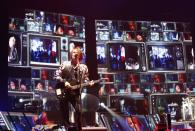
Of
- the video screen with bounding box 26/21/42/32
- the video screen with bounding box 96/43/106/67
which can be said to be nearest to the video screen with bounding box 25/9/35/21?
the video screen with bounding box 26/21/42/32

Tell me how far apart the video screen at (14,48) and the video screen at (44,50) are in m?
0.30

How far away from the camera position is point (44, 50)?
9445 mm

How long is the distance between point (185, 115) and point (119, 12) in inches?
138

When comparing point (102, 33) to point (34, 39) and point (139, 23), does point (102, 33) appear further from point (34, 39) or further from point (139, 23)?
point (34, 39)

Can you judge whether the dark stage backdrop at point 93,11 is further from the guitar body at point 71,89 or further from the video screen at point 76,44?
the guitar body at point 71,89

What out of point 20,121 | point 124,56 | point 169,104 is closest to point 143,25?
point 124,56

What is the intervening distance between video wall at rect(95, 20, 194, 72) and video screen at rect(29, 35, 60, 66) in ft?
4.12

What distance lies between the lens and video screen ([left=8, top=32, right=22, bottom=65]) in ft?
29.1

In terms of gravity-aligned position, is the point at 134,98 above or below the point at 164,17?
below

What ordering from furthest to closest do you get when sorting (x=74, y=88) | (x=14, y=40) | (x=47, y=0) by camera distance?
(x=47, y=0)
(x=14, y=40)
(x=74, y=88)

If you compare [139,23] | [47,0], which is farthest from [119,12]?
[47,0]

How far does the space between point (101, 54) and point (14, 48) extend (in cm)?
250

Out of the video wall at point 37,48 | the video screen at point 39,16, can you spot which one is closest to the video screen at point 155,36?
the video wall at point 37,48

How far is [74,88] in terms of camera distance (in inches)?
290
